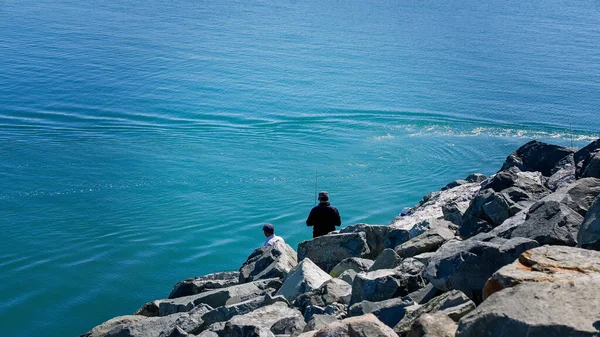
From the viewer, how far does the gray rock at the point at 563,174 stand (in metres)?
13.5

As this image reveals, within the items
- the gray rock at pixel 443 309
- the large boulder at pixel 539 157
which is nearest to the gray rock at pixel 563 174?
the large boulder at pixel 539 157

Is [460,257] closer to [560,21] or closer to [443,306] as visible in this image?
[443,306]

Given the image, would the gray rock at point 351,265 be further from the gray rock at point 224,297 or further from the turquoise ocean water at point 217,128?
the turquoise ocean water at point 217,128

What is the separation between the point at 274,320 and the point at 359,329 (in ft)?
9.50

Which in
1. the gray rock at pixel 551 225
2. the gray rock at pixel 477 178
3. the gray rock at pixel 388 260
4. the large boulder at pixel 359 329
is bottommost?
the gray rock at pixel 477 178

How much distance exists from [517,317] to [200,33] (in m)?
43.3

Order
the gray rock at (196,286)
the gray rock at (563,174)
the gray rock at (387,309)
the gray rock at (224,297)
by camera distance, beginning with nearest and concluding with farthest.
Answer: the gray rock at (387,309), the gray rock at (224,297), the gray rock at (196,286), the gray rock at (563,174)

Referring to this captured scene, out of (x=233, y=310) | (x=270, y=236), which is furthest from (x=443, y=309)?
(x=270, y=236)

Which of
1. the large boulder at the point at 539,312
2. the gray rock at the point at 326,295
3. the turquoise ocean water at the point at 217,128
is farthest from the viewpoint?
the turquoise ocean water at the point at 217,128

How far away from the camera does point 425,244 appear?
37.8 ft

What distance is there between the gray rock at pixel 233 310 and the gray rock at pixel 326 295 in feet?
1.03

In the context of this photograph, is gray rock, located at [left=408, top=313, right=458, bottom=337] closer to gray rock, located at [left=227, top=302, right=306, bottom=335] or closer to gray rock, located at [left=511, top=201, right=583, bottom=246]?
gray rock, located at [left=227, top=302, right=306, bottom=335]

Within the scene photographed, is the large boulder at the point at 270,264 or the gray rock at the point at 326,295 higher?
the gray rock at the point at 326,295

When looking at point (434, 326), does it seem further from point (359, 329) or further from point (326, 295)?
point (326, 295)
